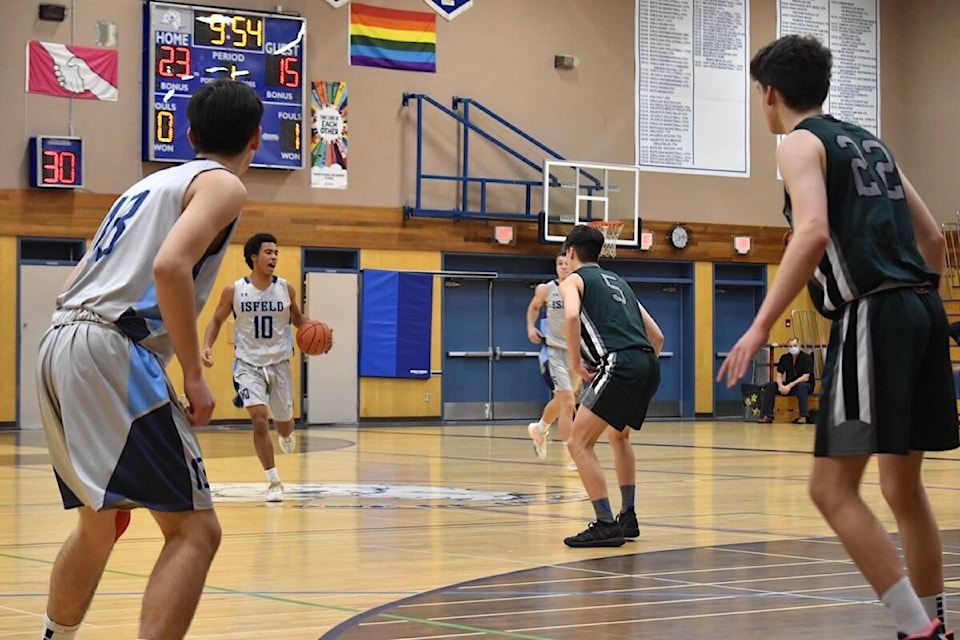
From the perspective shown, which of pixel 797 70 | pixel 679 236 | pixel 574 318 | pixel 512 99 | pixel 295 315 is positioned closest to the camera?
pixel 797 70

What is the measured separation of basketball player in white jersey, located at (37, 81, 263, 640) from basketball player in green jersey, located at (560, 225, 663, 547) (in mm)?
4530

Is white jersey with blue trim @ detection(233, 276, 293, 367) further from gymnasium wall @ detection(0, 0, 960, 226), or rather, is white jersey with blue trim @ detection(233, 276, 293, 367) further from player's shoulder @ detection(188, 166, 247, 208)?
gymnasium wall @ detection(0, 0, 960, 226)

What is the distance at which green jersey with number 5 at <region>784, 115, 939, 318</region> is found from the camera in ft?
14.8

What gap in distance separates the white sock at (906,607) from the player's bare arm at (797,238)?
0.76 meters

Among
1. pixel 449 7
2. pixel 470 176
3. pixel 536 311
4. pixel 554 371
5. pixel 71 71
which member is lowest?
pixel 554 371

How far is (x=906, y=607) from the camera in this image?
4371 millimetres

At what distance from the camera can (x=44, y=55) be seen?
20703 millimetres

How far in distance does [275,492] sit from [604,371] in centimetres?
331

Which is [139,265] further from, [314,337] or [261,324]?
[314,337]

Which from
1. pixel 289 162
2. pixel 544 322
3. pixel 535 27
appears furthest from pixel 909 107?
pixel 544 322

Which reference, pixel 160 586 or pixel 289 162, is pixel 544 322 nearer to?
pixel 289 162

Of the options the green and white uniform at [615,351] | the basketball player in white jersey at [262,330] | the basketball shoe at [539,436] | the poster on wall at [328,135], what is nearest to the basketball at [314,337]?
the basketball player in white jersey at [262,330]

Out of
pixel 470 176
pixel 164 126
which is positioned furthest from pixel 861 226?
pixel 470 176

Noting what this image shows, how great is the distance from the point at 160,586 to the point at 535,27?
21865 mm
